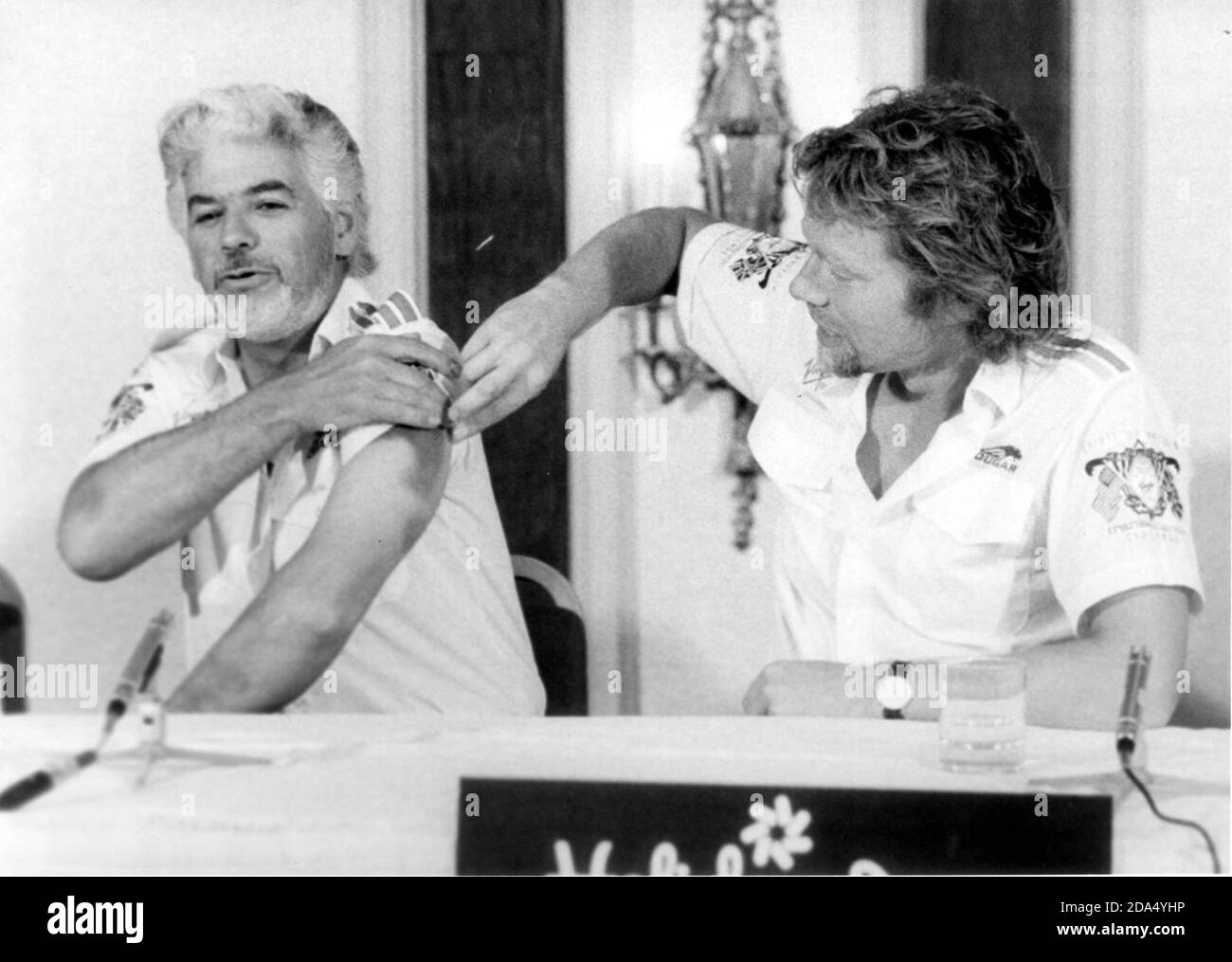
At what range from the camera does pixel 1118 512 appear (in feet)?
7.20

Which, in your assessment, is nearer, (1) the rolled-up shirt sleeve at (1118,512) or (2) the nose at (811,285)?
(1) the rolled-up shirt sleeve at (1118,512)

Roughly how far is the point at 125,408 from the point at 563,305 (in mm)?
645

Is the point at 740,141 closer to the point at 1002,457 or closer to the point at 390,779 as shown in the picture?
the point at 1002,457

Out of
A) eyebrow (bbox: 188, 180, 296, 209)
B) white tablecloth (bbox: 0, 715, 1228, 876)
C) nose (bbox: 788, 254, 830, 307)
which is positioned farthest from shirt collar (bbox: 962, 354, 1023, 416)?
eyebrow (bbox: 188, 180, 296, 209)

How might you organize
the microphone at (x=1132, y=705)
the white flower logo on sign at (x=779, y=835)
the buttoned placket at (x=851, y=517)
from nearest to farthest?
the microphone at (x=1132, y=705) < the white flower logo on sign at (x=779, y=835) < the buttoned placket at (x=851, y=517)

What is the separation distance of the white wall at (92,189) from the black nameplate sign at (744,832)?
0.64 meters

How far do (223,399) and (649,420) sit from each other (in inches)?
24.1

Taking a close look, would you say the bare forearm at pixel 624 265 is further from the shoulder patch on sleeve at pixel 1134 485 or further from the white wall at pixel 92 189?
the shoulder patch on sleeve at pixel 1134 485

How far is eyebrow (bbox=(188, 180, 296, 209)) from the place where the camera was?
2314 millimetres

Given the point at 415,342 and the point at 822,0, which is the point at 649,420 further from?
the point at 822,0

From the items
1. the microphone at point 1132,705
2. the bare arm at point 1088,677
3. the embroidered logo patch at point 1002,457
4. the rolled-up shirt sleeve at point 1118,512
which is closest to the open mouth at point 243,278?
the bare arm at point 1088,677

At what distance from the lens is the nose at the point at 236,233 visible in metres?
2.32

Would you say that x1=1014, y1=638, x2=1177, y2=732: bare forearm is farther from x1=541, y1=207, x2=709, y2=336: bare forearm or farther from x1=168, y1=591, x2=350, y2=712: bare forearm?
x1=168, y1=591, x2=350, y2=712: bare forearm
